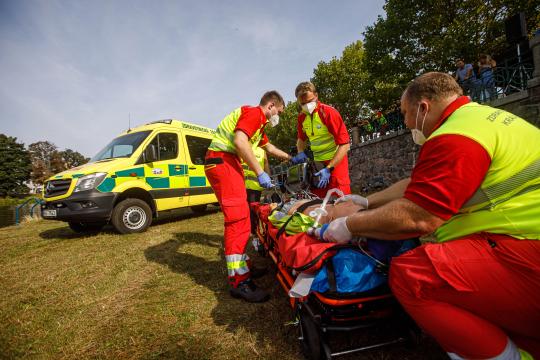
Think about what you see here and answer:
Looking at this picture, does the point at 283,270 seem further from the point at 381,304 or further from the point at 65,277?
the point at 65,277

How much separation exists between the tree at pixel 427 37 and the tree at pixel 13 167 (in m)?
60.9

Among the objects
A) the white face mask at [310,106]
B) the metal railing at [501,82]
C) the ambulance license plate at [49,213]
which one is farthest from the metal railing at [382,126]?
the ambulance license plate at [49,213]

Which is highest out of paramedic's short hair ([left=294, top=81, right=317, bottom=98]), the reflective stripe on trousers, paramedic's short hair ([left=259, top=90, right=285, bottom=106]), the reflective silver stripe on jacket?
paramedic's short hair ([left=294, top=81, right=317, bottom=98])

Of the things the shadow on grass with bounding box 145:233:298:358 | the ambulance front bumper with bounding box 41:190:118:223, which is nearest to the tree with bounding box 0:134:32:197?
the ambulance front bumper with bounding box 41:190:118:223

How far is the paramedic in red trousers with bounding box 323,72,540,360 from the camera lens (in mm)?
1046

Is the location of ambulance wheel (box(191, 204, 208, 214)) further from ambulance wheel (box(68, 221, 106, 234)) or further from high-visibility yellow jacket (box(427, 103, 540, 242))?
high-visibility yellow jacket (box(427, 103, 540, 242))

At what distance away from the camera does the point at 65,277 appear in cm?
330

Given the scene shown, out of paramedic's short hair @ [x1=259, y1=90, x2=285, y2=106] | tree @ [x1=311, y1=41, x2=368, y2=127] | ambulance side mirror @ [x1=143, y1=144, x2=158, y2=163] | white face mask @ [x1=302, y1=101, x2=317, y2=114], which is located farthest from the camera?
tree @ [x1=311, y1=41, x2=368, y2=127]

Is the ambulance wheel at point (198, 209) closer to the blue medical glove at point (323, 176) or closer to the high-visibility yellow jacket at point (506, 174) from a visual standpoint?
the blue medical glove at point (323, 176)

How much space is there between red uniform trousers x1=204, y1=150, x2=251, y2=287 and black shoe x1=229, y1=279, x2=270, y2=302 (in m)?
0.05

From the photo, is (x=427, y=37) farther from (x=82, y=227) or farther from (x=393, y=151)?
(x=82, y=227)

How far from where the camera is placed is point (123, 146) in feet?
19.5

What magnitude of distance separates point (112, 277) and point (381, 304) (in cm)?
313

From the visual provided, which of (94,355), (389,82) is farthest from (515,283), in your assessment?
(389,82)
